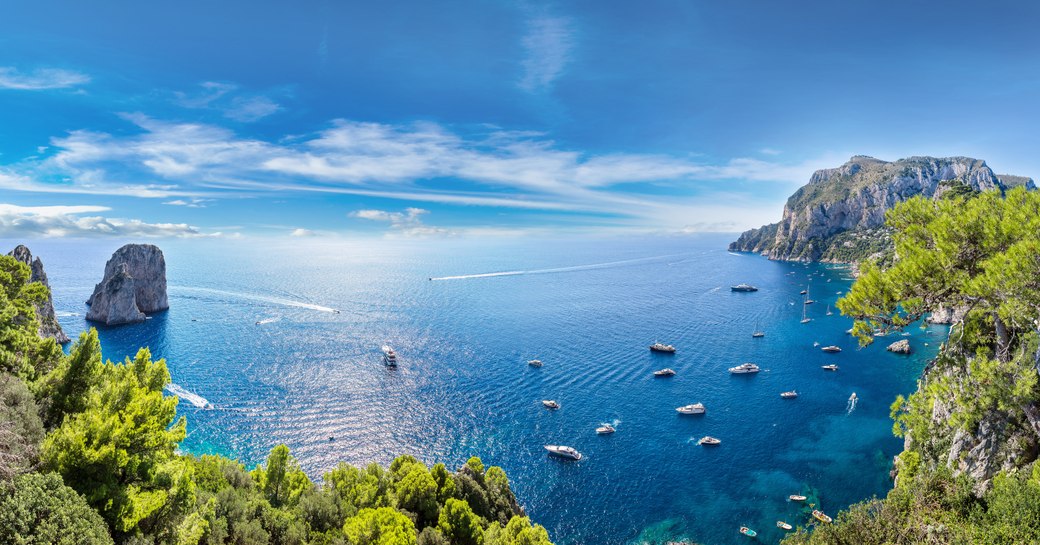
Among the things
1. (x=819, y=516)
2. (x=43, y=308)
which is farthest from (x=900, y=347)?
(x=43, y=308)

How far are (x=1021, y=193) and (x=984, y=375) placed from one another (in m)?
6.45

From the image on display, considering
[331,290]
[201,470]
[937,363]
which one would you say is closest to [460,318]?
[331,290]

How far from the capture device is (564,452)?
51875 mm

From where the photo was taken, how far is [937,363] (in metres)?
18.2

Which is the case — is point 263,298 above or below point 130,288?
below

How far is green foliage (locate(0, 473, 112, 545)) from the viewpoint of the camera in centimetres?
1357

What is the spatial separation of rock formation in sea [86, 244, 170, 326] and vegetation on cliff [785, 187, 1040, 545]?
13521 centimetres

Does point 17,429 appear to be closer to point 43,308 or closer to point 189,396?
point 189,396

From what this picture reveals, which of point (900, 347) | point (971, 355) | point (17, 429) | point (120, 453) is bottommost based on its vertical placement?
point (900, 347)

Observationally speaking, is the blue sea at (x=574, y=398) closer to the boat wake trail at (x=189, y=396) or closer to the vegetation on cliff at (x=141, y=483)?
the boat wake trail at (x=189, y=396)

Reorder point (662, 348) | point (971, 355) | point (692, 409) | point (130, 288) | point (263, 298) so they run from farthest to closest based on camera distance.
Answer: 1. point (263, 298)
2. point (130, 288)
3. point (662, 348)
4. point (692, 409)
5. point (971, 355)

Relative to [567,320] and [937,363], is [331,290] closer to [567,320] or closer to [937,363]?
[567,320]

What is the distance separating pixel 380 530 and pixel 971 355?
29293 millimetres

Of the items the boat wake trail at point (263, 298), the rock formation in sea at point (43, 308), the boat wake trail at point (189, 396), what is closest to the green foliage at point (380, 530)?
the boat wake trail at point (189, 396)
